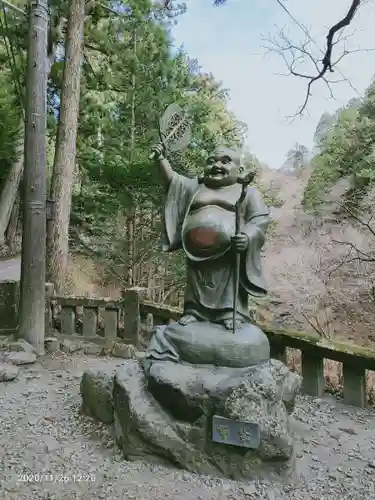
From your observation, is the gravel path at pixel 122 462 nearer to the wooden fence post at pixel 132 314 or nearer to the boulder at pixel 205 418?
the boulder at pixel 205 418

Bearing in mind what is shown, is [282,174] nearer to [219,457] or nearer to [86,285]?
[86,285]

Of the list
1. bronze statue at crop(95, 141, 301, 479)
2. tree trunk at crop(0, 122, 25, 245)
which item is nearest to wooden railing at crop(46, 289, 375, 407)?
bronze statue at crop(95, 141, 301, 479)

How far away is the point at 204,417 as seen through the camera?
8.64ft

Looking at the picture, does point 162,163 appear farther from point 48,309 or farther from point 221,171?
point 48,309

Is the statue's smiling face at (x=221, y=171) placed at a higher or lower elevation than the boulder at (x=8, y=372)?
higher

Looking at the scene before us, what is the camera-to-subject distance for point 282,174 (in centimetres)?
1315

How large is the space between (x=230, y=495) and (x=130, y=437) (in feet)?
2.41

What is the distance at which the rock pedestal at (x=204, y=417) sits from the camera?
8.30 ft

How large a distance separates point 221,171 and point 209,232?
1.79 ft

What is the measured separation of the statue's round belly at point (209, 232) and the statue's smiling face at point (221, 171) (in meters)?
0.25

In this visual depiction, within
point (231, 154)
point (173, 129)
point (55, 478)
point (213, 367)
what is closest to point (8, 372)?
point (55, 478)

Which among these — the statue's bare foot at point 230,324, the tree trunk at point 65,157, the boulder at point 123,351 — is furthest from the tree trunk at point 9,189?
the statue's bare foot at point 230,324

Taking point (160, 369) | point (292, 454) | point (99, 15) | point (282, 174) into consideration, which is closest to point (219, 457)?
point (292, 454)

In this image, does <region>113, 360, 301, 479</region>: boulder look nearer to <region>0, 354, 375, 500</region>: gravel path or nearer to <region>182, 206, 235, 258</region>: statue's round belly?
<region>0, 354, 375, 500</region>: gravel path
